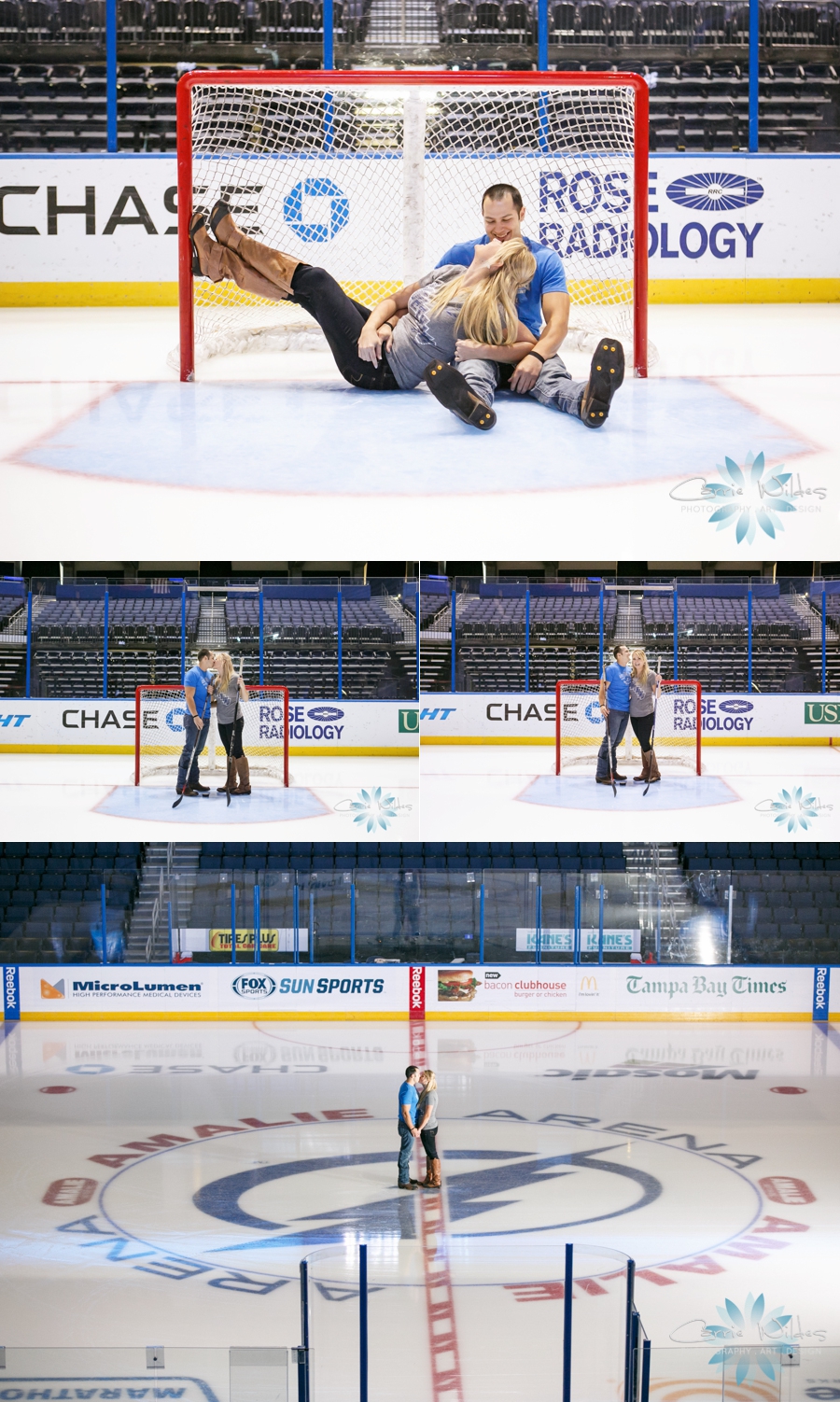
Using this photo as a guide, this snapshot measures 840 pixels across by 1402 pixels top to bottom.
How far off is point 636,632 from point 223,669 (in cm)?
373

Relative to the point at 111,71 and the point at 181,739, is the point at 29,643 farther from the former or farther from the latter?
the point at 111,71

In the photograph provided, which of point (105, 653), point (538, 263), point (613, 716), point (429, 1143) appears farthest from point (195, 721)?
point (538, 263)

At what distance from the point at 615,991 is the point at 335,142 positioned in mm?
Answer: 6919

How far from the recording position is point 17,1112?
969cm

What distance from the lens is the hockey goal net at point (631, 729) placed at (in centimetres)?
1149

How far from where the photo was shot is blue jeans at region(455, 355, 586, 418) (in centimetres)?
762

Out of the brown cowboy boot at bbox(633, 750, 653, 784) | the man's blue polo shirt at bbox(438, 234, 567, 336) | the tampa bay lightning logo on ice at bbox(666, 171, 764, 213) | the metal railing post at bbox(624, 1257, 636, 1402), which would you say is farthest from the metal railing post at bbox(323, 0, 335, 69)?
the metal railing post at bbox(624, 1257, 636, 1402)

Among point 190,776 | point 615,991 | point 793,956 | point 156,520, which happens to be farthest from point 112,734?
point 793,956

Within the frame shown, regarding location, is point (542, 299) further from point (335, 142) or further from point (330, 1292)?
point (330, 1292)

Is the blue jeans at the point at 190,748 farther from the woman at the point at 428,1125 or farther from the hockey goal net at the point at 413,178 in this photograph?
the hockey goal net at the point at 413,178

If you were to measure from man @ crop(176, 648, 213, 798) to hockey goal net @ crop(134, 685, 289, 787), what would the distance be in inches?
1.3

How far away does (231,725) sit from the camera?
34.6 feet

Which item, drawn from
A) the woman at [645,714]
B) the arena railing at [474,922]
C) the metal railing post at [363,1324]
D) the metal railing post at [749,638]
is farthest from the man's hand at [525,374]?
the metal railing post at [749,638]

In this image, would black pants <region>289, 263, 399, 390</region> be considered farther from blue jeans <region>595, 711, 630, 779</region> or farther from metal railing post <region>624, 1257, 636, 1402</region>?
metal railing post <region>624, 1257, 636, 1402</region>
